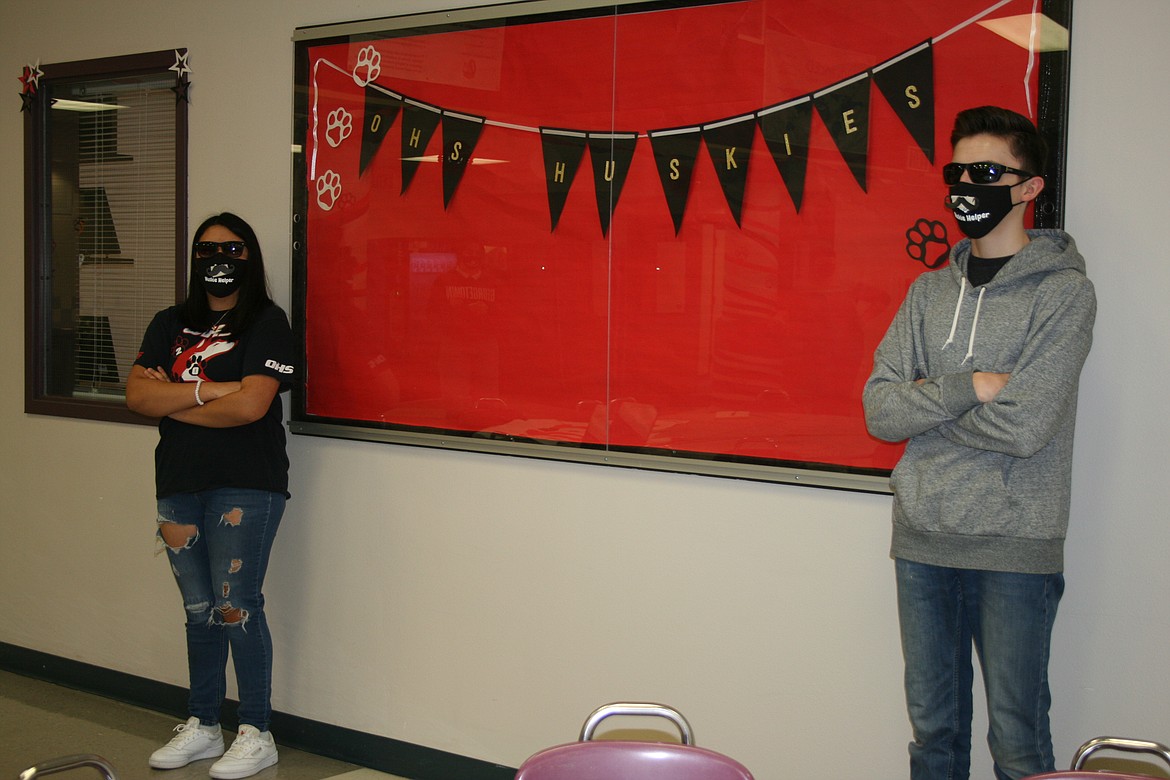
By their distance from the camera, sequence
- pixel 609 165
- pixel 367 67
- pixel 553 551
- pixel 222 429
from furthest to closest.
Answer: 1. pixel 367 67
2. pixel 222 429
3. pixel 553 551
4. pixel 609 165

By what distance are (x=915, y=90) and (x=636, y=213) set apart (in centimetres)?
77

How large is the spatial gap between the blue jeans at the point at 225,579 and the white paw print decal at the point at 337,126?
1135mm

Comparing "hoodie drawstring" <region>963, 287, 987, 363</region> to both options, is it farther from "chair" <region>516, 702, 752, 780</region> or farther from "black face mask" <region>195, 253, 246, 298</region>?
"black face mask" <region>195, 253, 246, 298</region>

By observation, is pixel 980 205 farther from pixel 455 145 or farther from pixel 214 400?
pixel 214 400

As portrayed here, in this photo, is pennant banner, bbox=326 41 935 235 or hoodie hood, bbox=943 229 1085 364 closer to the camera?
hoodie hood, bbox=943 229 1085 364

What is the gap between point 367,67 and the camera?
10.8 feet

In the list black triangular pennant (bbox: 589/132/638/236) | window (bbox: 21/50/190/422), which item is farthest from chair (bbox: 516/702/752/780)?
window (bbox: 21/50/190/422)

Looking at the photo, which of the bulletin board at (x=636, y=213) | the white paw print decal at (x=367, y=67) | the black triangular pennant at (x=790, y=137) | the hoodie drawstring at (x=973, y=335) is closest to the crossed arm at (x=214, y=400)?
the bulletin board at (x=636, y=213)

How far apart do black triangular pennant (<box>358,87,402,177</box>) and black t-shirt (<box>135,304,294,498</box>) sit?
22.0 inches

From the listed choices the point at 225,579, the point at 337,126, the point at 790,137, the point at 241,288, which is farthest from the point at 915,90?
the point at 225,579

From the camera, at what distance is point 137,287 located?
3867 mm

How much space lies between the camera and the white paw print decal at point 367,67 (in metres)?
3.28

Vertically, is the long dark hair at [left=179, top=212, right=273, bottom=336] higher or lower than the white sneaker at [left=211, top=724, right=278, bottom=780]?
higher

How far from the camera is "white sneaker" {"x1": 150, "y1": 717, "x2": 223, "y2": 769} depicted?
3.33 m
